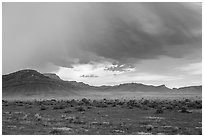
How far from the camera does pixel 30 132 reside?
17266mm

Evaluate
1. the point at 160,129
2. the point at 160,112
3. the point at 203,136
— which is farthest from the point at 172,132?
the point at 160,112

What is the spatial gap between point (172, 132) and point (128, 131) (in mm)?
2794

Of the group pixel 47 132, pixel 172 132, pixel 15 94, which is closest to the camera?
pixel 47 132

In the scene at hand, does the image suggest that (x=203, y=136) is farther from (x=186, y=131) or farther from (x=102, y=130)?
(x=102, y=130)

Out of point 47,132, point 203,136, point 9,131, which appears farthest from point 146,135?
point 9,131

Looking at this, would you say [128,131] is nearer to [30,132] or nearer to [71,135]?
[71,135]

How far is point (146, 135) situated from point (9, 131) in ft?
26.9

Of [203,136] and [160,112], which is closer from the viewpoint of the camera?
[203,136]

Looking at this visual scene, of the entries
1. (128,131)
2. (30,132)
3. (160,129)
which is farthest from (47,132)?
(160,129)

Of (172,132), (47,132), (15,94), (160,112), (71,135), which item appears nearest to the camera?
(71,135)

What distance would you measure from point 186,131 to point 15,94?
192819mm

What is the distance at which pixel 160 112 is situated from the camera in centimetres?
3259

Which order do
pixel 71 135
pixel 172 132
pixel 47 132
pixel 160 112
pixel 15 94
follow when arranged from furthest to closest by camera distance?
pixel 15 94 → pixel 160 112 → pixel 172 132 → pixel 47 132 → pixel 71 135

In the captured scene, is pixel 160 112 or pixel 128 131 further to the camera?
pixel 160 112
